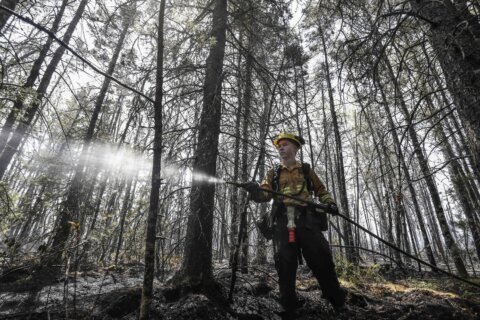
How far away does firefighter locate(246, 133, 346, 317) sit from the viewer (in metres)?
3.38

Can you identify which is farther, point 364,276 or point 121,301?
point 364,276

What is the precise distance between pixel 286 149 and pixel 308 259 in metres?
1.53

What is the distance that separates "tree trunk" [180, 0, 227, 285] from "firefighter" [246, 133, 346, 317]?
0.92m

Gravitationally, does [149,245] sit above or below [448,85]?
below

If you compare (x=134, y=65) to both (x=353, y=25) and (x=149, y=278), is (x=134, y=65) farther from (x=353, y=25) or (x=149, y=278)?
(x=353, y=25)

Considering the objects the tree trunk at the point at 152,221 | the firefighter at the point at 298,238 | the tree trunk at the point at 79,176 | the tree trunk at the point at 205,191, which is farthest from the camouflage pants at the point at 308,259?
the tree trunk at the point at 79,176

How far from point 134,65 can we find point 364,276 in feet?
25.1

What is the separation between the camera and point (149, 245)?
2465 mm

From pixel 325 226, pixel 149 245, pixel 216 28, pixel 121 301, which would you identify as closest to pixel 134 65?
pixel 216 28

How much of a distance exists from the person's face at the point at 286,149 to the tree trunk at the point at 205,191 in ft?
3.31

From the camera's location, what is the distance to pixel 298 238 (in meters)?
3.53

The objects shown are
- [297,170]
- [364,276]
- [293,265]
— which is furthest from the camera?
[364,276]

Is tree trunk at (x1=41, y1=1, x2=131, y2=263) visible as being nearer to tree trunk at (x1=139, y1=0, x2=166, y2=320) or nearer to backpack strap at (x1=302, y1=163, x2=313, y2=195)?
tree trunk at (x1=139, y1=0, x2=166, y2=320)

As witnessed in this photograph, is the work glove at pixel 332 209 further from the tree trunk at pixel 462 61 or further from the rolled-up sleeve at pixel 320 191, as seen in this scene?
the tree trunk at pixel 462 61
